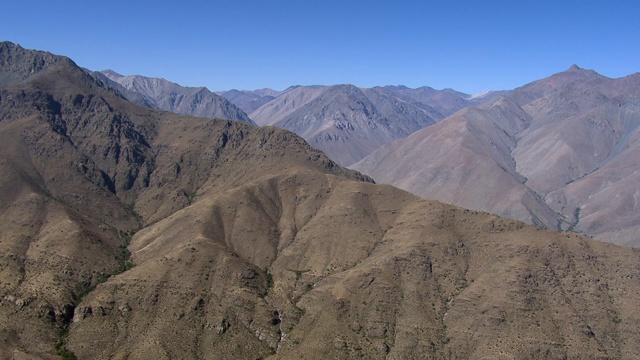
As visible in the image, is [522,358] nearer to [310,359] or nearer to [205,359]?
[310,359]

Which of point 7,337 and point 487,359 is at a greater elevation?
point 7,337

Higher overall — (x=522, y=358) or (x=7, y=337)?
(x=7, y=337)

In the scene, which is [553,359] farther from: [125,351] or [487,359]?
[125,351]

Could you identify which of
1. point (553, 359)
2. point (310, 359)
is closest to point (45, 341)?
point (310, 359)

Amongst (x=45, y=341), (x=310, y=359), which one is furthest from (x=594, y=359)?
(x=45, y=341)

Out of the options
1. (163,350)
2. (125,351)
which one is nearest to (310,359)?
(163,350)

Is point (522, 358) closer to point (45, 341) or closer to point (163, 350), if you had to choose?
point (163, 350)

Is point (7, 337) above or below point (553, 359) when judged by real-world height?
above
